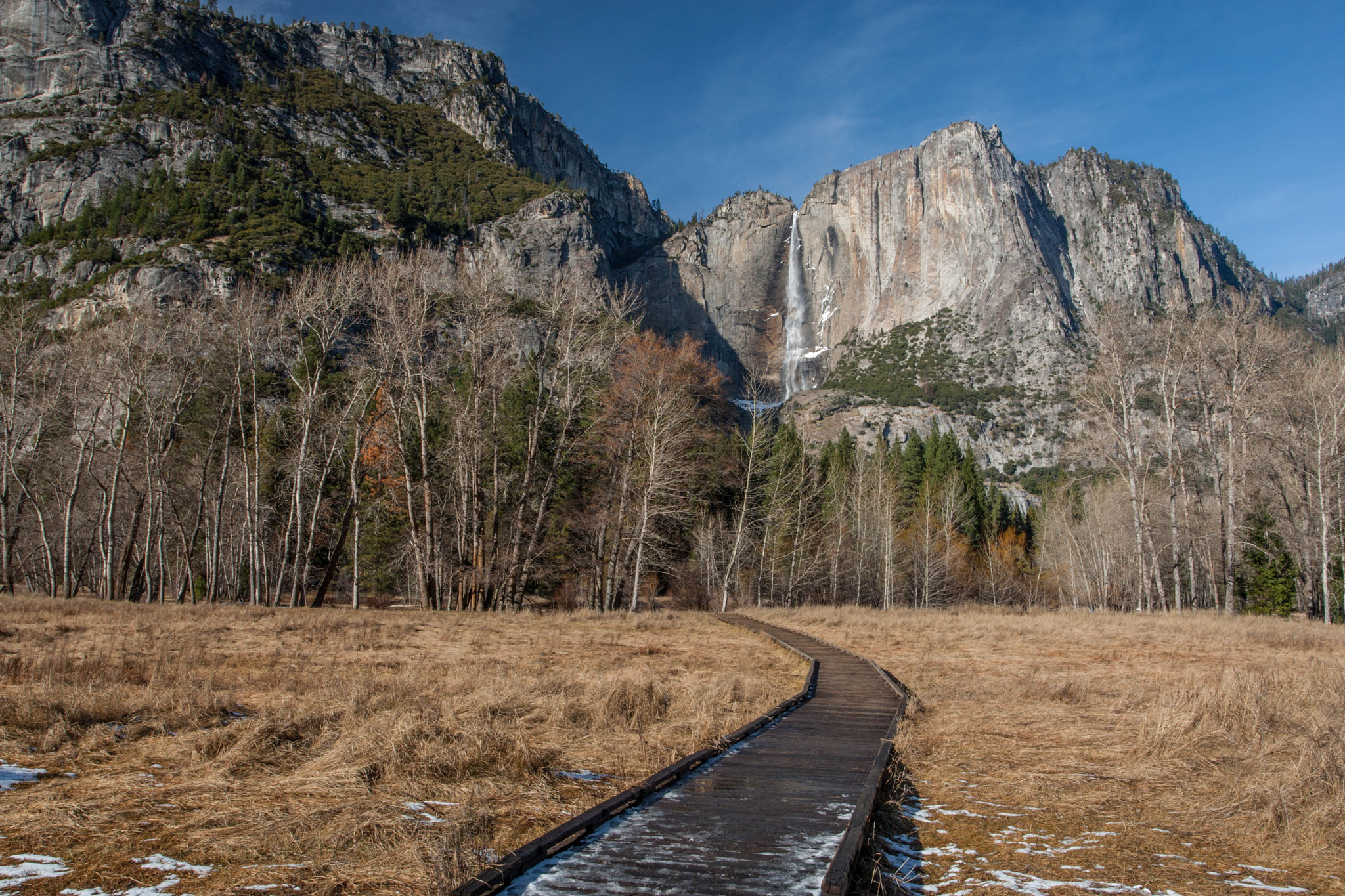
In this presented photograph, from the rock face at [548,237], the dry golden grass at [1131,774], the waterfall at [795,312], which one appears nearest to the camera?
the dry golden grass at [1131,774]

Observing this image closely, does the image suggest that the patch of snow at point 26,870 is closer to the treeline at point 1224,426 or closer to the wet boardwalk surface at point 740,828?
the wet boardwalk surface at point 740,828

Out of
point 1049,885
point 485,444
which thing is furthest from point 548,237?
point 1049,885

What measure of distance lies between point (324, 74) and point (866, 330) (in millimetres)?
A: 122579

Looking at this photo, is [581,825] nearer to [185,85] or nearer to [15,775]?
[15,775]

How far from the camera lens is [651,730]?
842 cm

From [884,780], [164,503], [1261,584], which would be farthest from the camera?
[1261,584]

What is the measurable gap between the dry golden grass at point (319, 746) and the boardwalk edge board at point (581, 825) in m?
0.28

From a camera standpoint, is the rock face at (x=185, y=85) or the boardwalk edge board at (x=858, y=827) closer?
the boardwalk edge board at (x=858, y=827)

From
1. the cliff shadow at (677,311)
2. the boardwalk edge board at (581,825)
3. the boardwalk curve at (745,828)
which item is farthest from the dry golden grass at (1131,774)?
the cliff shadow at (677,311)

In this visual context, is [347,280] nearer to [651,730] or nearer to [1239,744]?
[651,730]

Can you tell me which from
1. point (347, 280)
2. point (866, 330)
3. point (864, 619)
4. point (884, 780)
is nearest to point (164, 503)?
point (347, 280)

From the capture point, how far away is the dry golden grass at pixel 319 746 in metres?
4.29

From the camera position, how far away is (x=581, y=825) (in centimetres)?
450

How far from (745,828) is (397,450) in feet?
92.4
